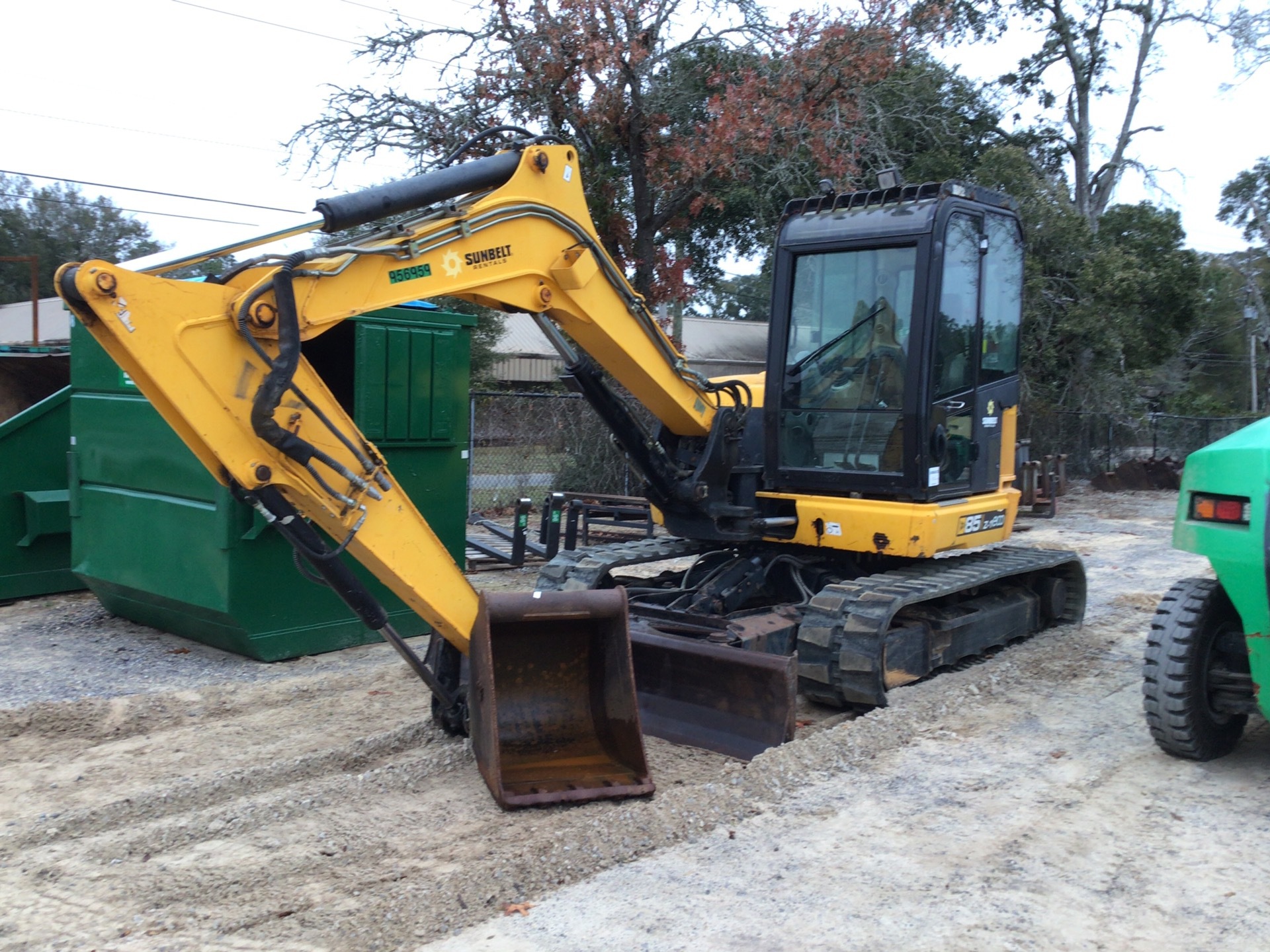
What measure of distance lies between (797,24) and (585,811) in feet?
37.5

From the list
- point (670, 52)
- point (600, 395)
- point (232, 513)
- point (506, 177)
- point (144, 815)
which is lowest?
point (144, 815)

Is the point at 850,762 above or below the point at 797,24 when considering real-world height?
below

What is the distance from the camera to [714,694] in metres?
5.35

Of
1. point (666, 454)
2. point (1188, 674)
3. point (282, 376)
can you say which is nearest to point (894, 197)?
point (666, 454)

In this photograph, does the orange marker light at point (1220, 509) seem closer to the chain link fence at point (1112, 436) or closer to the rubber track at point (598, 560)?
the rubber track at point (598, 560)

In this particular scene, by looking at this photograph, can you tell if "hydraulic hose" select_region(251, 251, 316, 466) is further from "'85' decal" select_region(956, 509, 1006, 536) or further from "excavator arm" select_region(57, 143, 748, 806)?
"'85' decal" select_region(956, 509, 1006, 536)

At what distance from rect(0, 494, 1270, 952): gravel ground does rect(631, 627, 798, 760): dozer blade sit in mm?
137

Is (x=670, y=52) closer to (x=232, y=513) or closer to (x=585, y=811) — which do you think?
(x=232, y=513)

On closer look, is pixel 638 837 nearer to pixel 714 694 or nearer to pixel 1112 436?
pixel 714 694

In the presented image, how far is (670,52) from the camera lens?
13.4 meters

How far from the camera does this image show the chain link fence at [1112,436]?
68.5 ft

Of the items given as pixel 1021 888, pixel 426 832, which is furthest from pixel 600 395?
pixel 1021 888

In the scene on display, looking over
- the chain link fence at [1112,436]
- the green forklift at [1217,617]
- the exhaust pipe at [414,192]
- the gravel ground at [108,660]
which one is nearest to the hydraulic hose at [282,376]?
the exhaust pipe at [414,192]

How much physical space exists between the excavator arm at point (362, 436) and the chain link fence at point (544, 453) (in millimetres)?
9210
